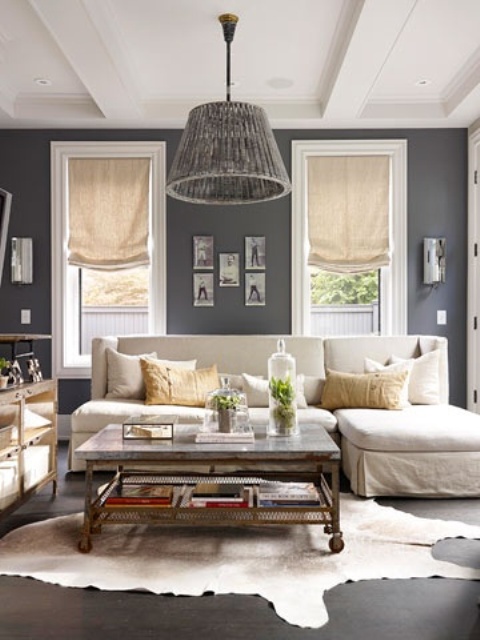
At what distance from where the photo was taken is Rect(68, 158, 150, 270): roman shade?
5.49m

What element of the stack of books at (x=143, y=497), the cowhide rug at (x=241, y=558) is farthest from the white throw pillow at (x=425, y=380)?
the stack of books at (x=143, y=497)

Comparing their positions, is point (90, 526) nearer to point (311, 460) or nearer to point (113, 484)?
point (113, 484)

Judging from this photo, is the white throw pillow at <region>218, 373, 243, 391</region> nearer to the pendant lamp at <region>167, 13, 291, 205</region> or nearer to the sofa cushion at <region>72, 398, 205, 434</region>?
the sofa cushion at <region>72, 398, 205, 434</region>

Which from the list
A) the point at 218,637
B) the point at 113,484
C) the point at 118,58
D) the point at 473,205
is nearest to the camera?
the point at 218,637

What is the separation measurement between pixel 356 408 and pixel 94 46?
10.0 feet

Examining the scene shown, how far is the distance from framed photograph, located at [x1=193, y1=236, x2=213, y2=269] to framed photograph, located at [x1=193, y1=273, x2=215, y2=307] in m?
0.09

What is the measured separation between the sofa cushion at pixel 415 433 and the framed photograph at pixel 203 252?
2.17 metres

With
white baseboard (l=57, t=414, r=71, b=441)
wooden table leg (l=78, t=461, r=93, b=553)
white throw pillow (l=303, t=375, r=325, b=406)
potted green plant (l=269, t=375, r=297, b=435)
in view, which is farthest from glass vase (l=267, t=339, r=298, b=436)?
white baseboard (l=57, t=414, r=71, b=441)

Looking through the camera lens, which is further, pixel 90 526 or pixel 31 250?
pixel 31 250

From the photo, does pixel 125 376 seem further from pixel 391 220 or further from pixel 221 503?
pixel 391 220

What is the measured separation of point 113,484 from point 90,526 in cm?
40

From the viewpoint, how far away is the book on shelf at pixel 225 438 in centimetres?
292

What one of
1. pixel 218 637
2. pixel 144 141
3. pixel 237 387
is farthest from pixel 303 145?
pixel 218 637

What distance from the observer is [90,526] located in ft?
8.99
